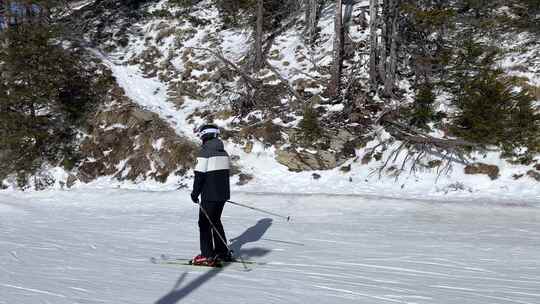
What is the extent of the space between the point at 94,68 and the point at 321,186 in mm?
13333

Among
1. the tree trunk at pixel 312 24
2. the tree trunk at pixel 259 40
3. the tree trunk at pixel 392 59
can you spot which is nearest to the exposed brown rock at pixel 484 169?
the tree trunk at pixel 392 59

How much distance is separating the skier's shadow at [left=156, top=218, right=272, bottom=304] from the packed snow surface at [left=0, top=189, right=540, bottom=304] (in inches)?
0.9

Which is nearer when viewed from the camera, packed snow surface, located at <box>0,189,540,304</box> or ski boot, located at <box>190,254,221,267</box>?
packed snow surface, located at <box>0,189,540,304</box>

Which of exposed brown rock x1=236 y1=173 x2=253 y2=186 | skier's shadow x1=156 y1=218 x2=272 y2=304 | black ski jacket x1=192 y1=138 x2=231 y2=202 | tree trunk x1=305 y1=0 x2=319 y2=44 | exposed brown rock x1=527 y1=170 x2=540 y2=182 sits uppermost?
tree trunk x1=305 y1=0 x2=319 y2=44

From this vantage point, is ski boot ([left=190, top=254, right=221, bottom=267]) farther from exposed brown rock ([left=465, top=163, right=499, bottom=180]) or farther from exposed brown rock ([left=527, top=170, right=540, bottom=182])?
exposed brown rock ([left=527, top=170, right=540, bottom=182])

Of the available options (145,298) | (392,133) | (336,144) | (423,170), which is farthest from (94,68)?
(145,298)

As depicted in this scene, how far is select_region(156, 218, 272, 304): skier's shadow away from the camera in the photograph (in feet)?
15.4

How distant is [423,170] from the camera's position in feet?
39.8

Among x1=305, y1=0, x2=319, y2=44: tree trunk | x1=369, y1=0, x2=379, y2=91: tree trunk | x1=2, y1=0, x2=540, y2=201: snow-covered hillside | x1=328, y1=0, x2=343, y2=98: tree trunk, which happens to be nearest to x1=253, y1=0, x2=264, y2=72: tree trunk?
x1=2, y1=0, x2=540, y2=201: snow-covered hillside

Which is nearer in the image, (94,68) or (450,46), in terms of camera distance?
(450,46)

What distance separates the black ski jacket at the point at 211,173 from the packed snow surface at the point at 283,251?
3.80ft

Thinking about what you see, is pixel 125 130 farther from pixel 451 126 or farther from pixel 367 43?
pixel 451 126

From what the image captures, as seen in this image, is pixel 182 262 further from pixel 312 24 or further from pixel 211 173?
pixel 312 24

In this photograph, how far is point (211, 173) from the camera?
5.68 m
